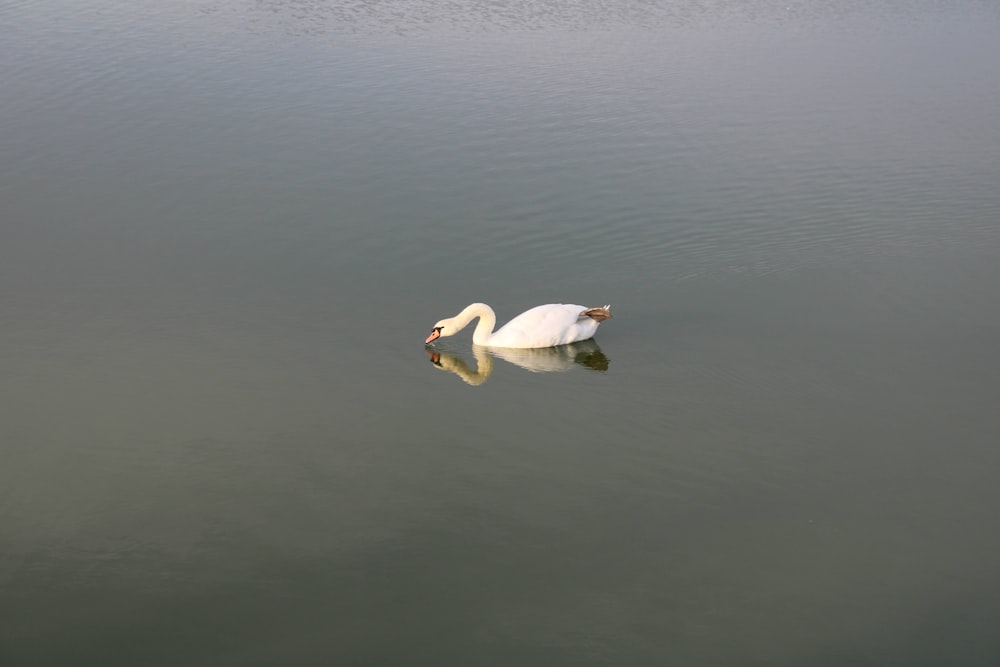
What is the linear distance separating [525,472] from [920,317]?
4857mm

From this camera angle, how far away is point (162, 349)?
1062 centimetres

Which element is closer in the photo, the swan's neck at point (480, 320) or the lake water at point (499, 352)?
the lake water at point (499, 352)

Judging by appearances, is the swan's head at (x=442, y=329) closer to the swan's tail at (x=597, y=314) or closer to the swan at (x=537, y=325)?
the swan at (x=537, y=325)

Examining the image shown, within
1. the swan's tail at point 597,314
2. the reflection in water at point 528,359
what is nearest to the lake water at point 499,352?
the reflection in water at point 528,359

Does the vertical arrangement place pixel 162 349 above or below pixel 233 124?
below

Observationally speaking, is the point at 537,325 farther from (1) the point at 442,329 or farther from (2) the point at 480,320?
(1) the point at 442,329

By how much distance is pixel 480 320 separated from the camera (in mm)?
11016

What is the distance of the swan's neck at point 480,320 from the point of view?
428 inches

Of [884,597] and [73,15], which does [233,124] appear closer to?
[73,15]

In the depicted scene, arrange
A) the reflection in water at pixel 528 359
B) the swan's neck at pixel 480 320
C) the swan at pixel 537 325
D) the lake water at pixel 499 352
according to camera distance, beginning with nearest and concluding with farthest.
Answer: the lake water at pixel 499 352 < the reflection in water at pixel 528 359 < the swan at pixel 537 325 < the swan's neck at pixel 480 320

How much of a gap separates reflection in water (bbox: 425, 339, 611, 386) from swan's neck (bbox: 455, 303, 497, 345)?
0.34ft

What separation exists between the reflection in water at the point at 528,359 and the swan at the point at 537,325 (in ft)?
0.27

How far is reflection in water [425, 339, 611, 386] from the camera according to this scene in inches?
417

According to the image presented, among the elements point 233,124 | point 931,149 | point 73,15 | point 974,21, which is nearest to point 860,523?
point 931,149
